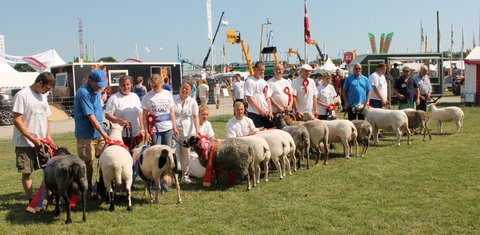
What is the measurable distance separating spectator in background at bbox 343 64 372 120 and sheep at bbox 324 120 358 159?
1569 mm

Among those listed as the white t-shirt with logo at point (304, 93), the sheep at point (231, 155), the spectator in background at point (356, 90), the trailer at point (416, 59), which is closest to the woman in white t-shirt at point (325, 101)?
the spectator in background at point (356, 90)

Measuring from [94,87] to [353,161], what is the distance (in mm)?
5012

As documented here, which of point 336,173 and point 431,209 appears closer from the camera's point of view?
point 431,209

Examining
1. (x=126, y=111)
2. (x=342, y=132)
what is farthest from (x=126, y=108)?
(x=342, y=132)

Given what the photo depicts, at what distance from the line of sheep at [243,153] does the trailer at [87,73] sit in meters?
14.3

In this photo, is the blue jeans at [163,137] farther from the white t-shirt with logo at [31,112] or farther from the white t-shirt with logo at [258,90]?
the white t-shirt with logo at [258,90]

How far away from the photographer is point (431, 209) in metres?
5.23

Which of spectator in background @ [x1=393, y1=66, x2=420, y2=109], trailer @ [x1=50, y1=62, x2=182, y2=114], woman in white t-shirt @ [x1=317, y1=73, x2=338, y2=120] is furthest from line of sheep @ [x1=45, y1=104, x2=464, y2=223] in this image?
trailer @ [x1=50, y1=62, x2=182, y2=114]

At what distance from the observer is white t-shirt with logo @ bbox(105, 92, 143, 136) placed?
6.33 metres

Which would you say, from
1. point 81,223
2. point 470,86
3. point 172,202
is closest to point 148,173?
point 172,202

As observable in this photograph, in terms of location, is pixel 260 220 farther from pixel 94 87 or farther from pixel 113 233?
pixel 94 87

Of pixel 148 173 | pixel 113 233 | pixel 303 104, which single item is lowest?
pixel 113 233

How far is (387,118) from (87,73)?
662 inches

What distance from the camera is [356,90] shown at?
1007 cm
